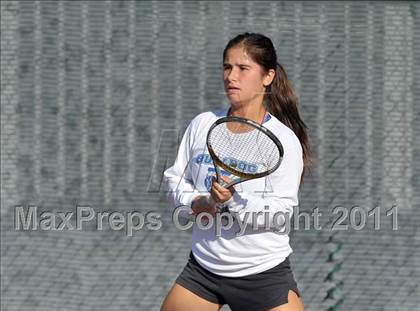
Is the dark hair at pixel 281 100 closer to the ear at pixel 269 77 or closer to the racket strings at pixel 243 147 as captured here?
the ear at pixel 269 77

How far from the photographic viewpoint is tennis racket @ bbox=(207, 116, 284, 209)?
3.47 meters

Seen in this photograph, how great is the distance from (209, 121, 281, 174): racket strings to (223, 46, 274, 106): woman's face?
0.10 m

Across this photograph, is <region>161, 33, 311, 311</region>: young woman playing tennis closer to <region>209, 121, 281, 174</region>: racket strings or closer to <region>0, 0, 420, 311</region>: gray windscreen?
<region>209, 121, 281, 174</region>: racket strings

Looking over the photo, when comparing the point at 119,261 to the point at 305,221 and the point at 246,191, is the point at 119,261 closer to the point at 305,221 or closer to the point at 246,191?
the point at 305,221

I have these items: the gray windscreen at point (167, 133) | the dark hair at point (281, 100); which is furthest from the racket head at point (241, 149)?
the gray windscreen at point (167, 133)

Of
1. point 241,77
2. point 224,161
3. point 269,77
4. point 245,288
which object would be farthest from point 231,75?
point 245,288

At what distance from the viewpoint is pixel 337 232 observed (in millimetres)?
5254

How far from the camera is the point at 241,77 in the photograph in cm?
355

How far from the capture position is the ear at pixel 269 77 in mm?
3650

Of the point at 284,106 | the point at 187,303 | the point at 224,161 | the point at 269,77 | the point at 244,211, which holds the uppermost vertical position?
the point at 269,77

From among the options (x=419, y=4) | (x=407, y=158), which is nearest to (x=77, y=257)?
(x=407, y=158)

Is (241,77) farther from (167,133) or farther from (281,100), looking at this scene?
(167,133)

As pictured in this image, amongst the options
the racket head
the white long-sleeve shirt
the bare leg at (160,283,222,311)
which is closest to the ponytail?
the white long-sleeve shirt

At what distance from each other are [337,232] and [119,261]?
115 cm
